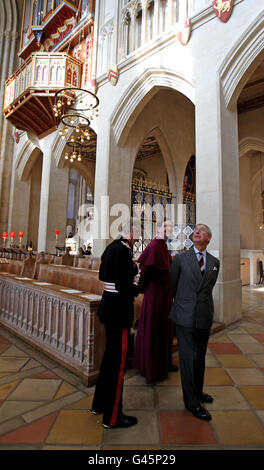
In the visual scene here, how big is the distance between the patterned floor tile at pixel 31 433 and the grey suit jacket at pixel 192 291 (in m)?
1.15

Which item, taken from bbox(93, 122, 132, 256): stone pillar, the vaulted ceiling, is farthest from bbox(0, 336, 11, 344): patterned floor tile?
the vaulted ceiling

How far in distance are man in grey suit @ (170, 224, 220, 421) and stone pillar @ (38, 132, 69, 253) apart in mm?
8468

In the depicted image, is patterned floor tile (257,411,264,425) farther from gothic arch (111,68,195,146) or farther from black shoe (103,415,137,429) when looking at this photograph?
gothic arch (111,68,195,146)

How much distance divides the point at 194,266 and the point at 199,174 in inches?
127

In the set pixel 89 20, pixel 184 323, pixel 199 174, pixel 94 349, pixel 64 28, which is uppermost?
pixel 64 28

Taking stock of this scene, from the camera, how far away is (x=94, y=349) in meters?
2.48

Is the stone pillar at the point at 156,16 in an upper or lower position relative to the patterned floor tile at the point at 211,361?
upper

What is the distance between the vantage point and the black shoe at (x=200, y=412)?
1.91 meters

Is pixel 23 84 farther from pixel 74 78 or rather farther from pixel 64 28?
pixel 64 28

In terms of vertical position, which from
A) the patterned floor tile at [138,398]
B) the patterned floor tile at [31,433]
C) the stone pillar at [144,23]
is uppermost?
the stone pillar at [144,23]

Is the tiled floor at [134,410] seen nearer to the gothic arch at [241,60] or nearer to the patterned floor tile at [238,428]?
the patterned floor tile at [238,428]

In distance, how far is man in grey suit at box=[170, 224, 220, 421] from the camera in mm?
1965

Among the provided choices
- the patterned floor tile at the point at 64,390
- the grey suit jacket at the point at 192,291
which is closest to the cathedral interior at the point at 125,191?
the patterned floor tile at the point at 64,390
